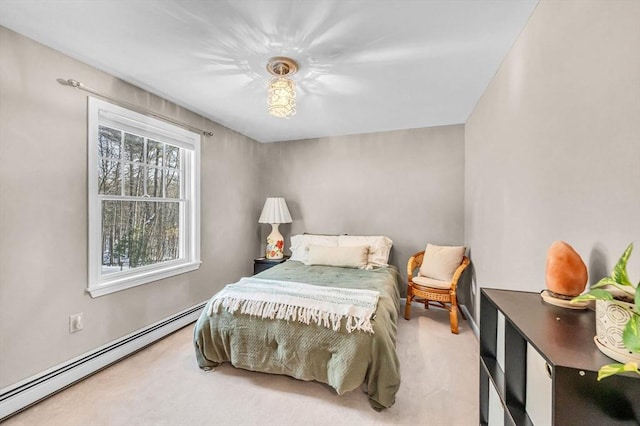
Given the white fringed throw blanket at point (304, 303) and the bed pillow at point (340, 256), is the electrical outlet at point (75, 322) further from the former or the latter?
the bed pillow at point (340, 256)

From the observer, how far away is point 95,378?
6.65 feet

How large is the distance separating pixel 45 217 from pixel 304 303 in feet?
6.24

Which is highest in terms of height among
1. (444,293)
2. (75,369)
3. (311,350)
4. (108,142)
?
(108,142)

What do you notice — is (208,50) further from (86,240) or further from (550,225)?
(550,225)

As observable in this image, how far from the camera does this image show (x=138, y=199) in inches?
99.1

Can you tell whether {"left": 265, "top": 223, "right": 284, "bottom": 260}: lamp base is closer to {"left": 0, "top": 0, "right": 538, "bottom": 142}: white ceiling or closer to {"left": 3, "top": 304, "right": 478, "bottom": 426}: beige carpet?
{"left": 3, "top": 304, "right": 478, "bottom": 426}: beige carpet

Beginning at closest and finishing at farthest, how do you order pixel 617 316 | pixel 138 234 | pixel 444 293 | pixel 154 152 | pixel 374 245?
pixel 617 316, pixel 138 234, pixel 154 152, pixel 444 293, pixel 374 245

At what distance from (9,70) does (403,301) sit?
166 inches

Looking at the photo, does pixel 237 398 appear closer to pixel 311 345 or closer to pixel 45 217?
pixel 311 345

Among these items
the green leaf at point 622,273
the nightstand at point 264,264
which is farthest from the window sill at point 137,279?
the green leaf at point 622,273

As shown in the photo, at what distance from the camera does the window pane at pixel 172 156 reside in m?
2.88

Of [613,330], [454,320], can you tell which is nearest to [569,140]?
[613,330]

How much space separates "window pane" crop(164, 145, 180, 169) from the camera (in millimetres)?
2879

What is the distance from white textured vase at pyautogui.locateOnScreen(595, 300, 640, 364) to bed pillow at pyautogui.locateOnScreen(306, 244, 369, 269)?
8.29 feet
